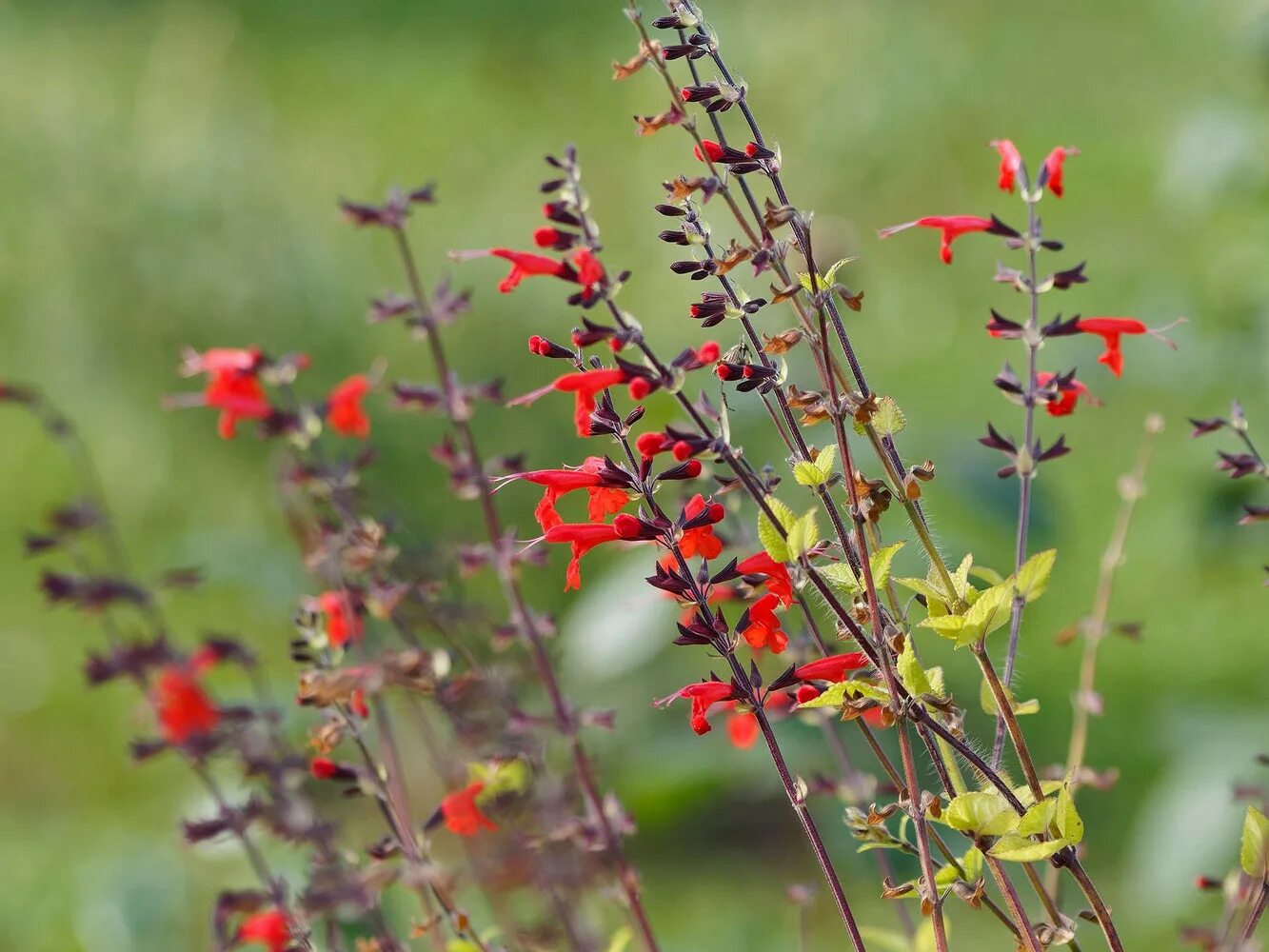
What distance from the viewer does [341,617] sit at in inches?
40.5

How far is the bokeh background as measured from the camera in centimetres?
186

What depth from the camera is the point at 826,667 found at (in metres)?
0.71

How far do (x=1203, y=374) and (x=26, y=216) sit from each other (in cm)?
240

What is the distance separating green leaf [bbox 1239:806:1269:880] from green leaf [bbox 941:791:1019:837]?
0.39ft

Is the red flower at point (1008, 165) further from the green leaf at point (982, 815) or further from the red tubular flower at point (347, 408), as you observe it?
the red tubular flower at point (347, 408)

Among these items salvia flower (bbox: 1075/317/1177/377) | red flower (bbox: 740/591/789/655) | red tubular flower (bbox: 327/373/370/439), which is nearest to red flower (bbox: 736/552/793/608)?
red flower (bbox: 740/591/789/655)

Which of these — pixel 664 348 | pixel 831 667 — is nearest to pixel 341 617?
pixel 831 667

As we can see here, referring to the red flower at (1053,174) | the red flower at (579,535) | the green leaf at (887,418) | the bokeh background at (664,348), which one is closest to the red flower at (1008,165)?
the red flower at (1053,174)

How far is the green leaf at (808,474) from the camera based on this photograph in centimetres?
62

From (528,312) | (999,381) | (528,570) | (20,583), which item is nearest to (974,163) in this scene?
(528,312)

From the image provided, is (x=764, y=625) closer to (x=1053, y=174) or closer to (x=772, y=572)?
(x=772, y=572)

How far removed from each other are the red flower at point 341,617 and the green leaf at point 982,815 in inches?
16.2

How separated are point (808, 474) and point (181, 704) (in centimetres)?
69

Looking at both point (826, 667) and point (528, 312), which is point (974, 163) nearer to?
point (528, 312)
